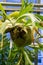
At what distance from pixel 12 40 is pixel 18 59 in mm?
114

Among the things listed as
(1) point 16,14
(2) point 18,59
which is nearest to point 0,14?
(1) point 16,14

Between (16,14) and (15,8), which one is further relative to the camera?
(15,8)

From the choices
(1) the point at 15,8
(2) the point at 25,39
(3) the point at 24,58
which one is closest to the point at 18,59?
(3) the point at 24,58

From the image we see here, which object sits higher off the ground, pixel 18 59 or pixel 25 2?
pixel 25 2

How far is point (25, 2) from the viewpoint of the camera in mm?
679

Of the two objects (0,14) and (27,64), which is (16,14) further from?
(27,64)

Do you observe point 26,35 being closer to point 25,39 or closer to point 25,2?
point 25,39

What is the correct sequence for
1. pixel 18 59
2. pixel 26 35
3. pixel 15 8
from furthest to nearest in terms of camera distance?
pixel 15 8 → pixel 18 59 → pixel 26 35

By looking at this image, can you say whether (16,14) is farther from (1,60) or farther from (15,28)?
(1,60)

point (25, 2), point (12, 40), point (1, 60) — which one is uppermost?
point (25, 2)

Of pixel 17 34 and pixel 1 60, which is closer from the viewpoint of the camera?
pixel 17 34

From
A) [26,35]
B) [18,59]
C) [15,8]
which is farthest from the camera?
[15,8]

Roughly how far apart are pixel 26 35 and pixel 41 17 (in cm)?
10

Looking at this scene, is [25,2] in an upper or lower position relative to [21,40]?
upper
